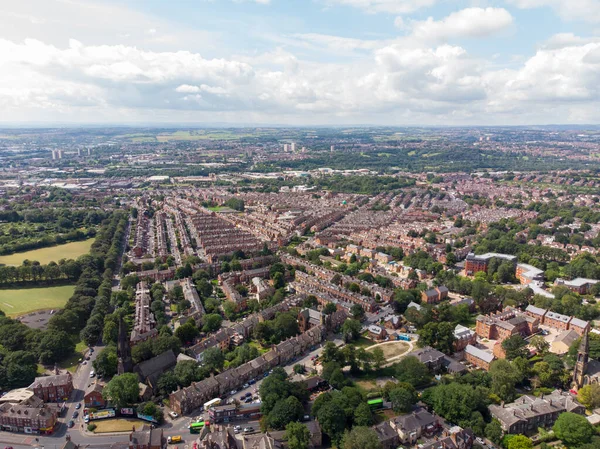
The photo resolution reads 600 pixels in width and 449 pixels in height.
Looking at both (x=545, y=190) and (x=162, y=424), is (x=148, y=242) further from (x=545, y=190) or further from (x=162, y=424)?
(x=545, y=190)

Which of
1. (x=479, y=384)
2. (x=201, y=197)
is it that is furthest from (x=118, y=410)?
(x=201, y=197)

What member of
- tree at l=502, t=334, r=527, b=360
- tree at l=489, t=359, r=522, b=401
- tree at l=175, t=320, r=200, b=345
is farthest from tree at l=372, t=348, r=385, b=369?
tree at l=175, t=320, r=200, b=345

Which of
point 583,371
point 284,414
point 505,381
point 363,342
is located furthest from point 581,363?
point 284,414

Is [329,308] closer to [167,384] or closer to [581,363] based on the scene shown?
[167,384]

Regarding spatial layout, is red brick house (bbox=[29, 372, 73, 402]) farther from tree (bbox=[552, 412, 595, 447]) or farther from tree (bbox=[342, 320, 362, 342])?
tree (bbox=[552, 412, 595, 447])

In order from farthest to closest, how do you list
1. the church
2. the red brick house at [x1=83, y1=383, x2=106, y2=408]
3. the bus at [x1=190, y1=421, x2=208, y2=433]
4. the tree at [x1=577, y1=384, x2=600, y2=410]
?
the church → the red brick house at [x1=83, y1=383, x2=106, y2=408] → the tree at [x1=577, y1=384, x2=600, y2=410] → the bus at [x1=190, y1=421, x2=208, y2=433]

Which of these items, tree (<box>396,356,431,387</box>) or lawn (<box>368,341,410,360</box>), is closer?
tree (<box>396,356,431,387</box>)
